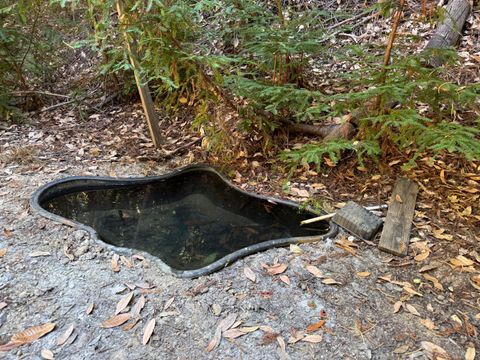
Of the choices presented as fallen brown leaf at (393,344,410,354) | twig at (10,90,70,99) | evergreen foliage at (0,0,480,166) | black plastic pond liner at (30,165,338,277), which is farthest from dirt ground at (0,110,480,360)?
twig at (10,90,70,99)

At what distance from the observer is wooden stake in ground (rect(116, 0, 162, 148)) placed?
3.16m

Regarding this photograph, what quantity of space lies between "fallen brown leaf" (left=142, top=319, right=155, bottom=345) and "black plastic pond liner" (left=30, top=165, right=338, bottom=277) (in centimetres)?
42

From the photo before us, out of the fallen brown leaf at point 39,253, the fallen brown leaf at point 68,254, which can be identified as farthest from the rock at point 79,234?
the fallen brown leaf at point 39,253

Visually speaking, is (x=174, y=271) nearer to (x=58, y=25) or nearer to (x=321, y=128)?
(x=321, y=128)

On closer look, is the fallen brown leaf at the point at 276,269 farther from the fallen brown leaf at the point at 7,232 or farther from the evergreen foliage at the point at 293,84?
the fallen brown leaf at the point at 7,232

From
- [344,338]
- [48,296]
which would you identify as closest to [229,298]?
[344,338]

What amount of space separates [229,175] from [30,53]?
3975 millimetres

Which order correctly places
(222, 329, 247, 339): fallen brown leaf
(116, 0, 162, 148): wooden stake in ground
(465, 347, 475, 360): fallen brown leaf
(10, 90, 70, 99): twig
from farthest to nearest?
(10, 90, 70, 99): twig < (116, 0, 162, 148): wooden stake in ground < (222, 329, 247, 339): fallen brown leaf < (465, 347, 475, 360): fallen brown leaf

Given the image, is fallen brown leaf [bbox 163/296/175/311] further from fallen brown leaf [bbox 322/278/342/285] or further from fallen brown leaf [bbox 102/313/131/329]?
fallen brown leaf [bbox 322/278/342/285]

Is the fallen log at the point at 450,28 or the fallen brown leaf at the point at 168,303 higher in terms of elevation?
the fallen log at the point at 450,28

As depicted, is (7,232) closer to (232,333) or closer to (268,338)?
(232,333)

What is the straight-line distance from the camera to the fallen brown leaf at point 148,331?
6.92 ft

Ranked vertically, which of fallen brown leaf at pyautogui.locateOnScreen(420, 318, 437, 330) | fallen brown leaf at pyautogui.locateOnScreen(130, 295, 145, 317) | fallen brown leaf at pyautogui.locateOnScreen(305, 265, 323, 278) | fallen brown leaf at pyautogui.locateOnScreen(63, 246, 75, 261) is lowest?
fallen brown leaf at pyautogui.locateOnScreen(420, 318, 437, 330)

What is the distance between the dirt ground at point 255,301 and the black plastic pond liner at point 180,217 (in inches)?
7.0
